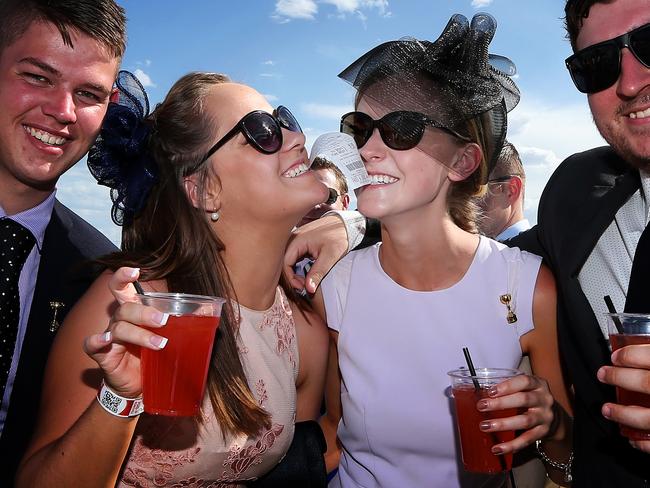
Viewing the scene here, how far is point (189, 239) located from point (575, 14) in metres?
2.27

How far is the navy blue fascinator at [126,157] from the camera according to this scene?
300cm

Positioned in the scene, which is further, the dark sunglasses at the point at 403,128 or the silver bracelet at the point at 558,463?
the dark sunglasses at the point at 403,128

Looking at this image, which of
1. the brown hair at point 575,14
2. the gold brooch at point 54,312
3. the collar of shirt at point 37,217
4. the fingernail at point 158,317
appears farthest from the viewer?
the collar of shirt at point 37,217

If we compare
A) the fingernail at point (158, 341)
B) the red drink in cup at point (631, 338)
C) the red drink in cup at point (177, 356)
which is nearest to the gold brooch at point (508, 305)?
the red drink in cup at point (631, 338)

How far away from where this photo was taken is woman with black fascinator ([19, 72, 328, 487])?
2643mm

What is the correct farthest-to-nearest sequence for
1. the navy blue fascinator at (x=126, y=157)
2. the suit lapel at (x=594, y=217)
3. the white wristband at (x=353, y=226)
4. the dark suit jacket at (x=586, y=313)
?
the white wristband at (x=353, y=226)
the navy blue fascinator at (x=126, y=157)
the suit lapel at (x=594, y=217)
the dark suit jacket at (x=586, y=313)

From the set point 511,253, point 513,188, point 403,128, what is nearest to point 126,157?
point 403,128

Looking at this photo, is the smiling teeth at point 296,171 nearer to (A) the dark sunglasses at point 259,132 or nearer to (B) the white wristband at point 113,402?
(A) the dark sunglasses at point 259,132

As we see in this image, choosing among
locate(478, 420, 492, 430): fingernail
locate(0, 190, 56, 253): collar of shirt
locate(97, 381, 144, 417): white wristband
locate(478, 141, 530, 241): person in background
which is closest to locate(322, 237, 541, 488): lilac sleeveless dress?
locate(478, 420, 492, 430): fingernail

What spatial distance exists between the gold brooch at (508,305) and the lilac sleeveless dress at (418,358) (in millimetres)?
26

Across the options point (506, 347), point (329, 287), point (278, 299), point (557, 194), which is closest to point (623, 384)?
point (506, 347)

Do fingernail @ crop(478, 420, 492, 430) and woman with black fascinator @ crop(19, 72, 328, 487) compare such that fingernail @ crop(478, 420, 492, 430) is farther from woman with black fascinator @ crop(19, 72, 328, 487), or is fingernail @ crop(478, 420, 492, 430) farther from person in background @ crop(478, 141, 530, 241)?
person in background @ crop(478, 141, 530, 241)

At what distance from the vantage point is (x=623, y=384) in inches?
72.2

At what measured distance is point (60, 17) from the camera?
343 centimetres
